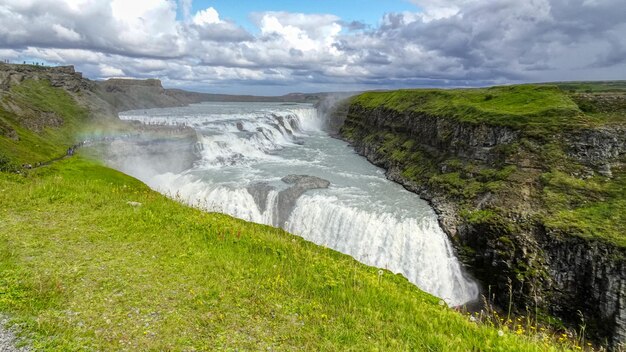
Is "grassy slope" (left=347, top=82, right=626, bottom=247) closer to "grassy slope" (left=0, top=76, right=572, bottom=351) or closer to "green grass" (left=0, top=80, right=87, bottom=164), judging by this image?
"grassy slope" (left=0, top=76, right=572, bottom=351)

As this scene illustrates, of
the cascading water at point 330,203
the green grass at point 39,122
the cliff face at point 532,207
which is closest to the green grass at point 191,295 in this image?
the cliff face at point 532,207

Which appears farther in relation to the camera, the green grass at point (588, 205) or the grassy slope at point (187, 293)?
the green grass at point (588, 205)

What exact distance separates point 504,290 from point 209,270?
2611 cm

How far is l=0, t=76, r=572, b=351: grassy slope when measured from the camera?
7215 mm

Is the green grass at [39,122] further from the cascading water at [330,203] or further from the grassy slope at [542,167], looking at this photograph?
the grassy slope at [542,167]

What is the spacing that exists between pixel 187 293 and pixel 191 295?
15 cm

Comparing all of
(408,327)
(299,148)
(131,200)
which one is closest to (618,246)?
(408,327)

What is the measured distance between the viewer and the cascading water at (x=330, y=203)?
103 ft

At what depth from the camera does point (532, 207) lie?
1249 inches

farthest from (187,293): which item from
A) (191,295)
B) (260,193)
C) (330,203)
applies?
(260,193)

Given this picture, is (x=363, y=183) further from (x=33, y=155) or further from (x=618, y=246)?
(x=33, y=155)

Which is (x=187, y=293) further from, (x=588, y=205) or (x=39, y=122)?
(x=39, y=122)

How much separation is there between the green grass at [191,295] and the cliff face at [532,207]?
15.2m

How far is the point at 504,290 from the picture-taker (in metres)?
28.1
